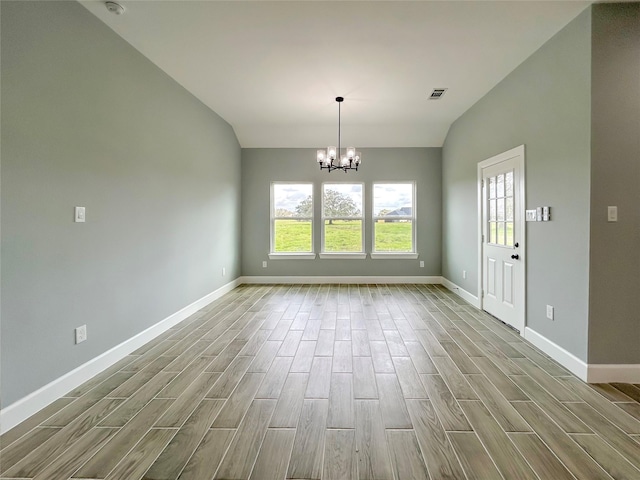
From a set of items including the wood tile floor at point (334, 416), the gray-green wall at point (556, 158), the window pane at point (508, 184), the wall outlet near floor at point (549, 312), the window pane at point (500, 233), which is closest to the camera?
the wood tile floor at point (334, 416)

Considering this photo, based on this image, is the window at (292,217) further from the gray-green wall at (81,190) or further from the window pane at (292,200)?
the gray-green wall at (81,190)

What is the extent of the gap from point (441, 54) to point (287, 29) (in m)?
1.61

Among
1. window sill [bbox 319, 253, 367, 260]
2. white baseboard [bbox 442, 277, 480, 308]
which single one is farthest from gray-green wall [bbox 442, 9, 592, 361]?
window sill [bbox 319, 253, 367, 260]

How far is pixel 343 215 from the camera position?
21.0 feet

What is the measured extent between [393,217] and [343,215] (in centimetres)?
105

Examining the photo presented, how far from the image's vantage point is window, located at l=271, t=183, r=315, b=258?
6.41m

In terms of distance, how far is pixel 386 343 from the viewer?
3158 millimetres

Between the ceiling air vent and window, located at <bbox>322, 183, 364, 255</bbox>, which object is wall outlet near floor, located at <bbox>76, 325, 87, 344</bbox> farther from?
the ceiling air vent

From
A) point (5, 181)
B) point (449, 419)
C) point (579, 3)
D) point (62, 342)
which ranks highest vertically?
point (579, 3)

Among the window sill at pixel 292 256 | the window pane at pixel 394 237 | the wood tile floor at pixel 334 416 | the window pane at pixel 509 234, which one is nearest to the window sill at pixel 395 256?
the window pane at pixel 394 237

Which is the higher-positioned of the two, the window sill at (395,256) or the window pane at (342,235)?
the window pane at (342,235)

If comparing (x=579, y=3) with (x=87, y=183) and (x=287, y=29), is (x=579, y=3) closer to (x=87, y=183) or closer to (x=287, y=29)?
(x=287, y=29)

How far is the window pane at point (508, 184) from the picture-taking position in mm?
3590

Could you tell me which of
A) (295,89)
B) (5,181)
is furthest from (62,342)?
(295,89)
